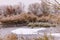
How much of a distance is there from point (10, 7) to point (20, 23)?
78.3 inches

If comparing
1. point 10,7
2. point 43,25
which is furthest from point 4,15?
point 43,25

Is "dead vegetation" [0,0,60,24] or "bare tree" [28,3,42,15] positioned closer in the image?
"dead vegetation" [0,0,60,24]

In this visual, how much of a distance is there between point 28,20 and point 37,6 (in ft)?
7.12

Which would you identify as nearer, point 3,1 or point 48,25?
point 48,25

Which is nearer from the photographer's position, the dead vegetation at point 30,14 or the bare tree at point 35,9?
the dead vegetation at point 30,14

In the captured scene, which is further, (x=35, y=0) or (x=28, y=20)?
(x=35, y=0)

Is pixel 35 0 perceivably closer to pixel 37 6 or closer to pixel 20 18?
pixel 37 6

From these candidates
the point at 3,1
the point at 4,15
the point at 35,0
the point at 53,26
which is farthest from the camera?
the point at 3,1

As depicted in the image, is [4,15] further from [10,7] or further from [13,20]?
[13,20]

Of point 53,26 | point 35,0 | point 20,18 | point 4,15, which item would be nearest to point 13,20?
point 20,18

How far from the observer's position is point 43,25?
9.98 m

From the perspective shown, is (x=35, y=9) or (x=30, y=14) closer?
(x=30, y=14)

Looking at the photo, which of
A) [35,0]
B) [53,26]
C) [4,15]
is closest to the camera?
[53,26]

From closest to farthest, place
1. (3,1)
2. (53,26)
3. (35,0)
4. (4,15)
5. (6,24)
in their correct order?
(53,26) → (6,24) → (4,15) → (35,0) → (3,1)
